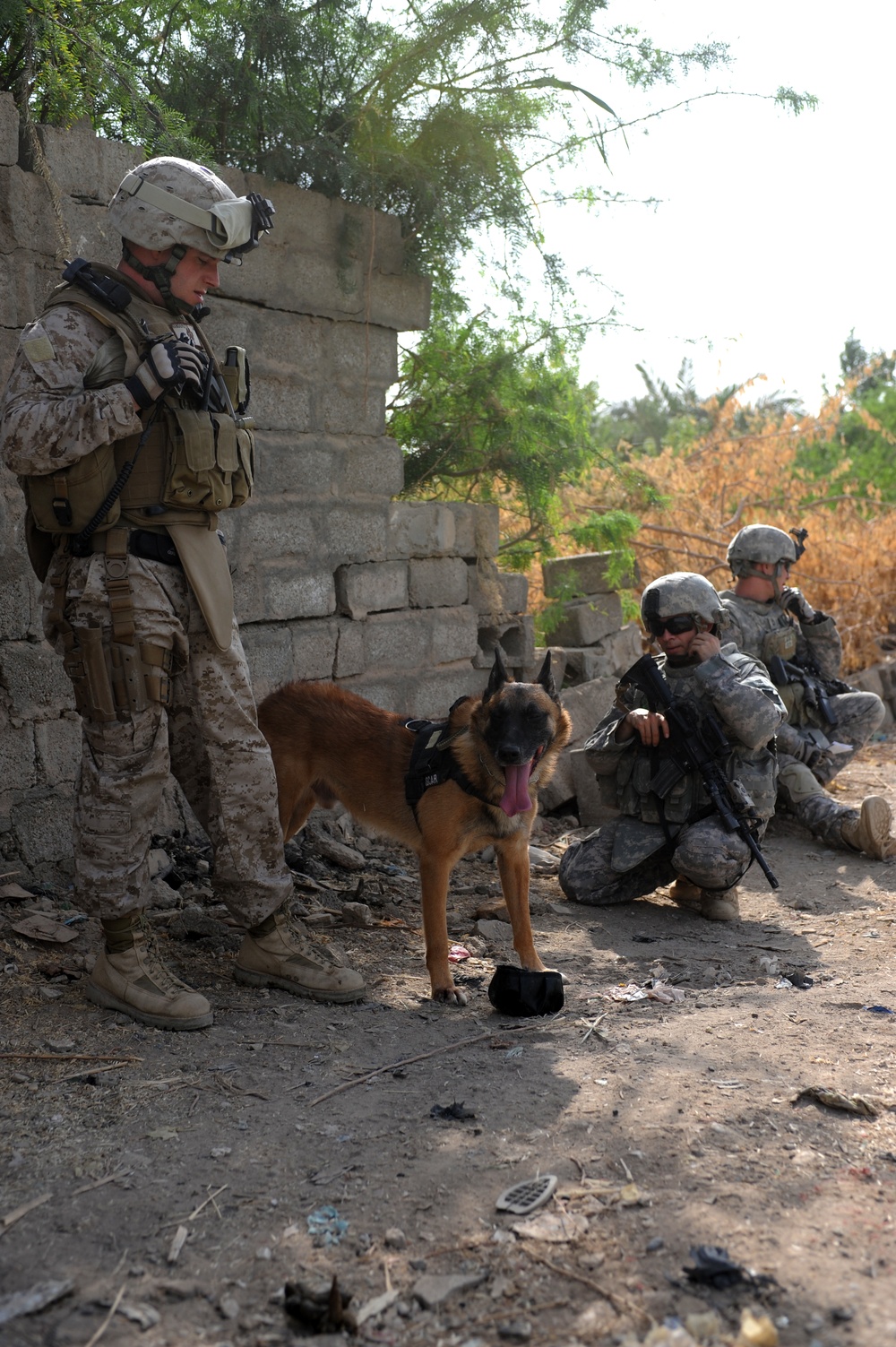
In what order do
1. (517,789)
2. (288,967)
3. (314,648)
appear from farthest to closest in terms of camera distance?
(314,648) < (517,789) < (288,967)

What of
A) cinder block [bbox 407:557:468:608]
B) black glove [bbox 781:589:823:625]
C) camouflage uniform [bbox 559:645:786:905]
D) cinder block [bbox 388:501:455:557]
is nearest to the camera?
camouflage uniform [bbox 559:645:786:905]

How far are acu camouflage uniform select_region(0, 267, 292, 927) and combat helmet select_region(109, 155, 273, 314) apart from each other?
165 millimetres

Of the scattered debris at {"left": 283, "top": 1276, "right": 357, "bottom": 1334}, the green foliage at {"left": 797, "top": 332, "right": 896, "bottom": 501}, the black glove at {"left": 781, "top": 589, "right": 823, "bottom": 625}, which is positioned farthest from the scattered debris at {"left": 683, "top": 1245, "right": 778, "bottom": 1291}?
the green foliage at {"left": 797, "top": 332, "right": 896, "bottom": 501}

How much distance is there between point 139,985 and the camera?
3443 mm

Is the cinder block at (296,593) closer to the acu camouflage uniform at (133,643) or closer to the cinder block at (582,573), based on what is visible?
the acu camouflage uniform at (133,643)

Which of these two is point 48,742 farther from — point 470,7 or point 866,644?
point 866,644

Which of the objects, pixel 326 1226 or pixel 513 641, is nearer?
pixel 326 1226

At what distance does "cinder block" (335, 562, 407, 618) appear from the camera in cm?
569

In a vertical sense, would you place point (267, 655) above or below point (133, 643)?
below

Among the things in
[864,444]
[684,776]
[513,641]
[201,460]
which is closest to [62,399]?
[201,460]

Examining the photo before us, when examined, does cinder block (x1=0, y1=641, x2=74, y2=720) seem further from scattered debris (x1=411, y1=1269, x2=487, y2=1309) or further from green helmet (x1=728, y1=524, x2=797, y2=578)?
green helmet (x1=728, y1=524, x2=797, y2=578)

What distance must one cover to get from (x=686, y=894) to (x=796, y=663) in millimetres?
2196

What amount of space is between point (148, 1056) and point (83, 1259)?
103 centimetres

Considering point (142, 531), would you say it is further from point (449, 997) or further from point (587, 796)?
point (587, 796)
